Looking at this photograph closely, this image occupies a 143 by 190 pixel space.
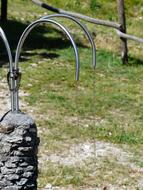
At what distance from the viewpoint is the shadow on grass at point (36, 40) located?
68.6 feet

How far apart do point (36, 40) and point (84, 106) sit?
23.0 ft

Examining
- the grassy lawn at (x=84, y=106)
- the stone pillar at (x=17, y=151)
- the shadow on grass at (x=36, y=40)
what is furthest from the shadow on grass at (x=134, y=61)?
the stone pillar at (x=17, y=151)

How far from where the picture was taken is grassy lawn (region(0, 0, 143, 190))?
12.1m

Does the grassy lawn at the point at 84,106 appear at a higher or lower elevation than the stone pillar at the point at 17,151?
lower

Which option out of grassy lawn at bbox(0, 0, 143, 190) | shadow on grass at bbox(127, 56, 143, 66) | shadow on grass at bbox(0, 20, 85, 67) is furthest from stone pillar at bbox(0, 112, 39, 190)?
shadow on grass at bbox(127, 56, 143, 66)

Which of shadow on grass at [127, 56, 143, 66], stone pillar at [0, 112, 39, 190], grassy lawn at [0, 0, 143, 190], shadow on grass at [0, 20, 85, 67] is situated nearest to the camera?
stone pillar at [0, 112, 39, 190]

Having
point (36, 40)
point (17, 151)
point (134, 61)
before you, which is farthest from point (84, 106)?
point (17, 151)

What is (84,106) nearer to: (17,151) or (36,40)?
(36,40)

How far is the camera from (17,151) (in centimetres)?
839

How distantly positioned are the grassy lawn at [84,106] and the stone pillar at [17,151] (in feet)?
9.58

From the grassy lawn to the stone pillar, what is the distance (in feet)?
9.58

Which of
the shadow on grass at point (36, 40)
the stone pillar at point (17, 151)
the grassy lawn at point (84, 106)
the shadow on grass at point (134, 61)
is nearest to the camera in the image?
the stone pillar at point (17, 151)

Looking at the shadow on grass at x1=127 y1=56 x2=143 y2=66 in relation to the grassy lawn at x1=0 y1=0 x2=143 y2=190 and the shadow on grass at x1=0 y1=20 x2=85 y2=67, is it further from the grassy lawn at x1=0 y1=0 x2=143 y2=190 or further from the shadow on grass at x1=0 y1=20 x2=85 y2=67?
the shadow on grass at x1=0 y1=20 x2=85 y2=67

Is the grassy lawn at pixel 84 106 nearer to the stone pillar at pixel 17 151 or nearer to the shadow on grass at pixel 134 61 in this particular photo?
the shadow on grass at pixel 134 61
